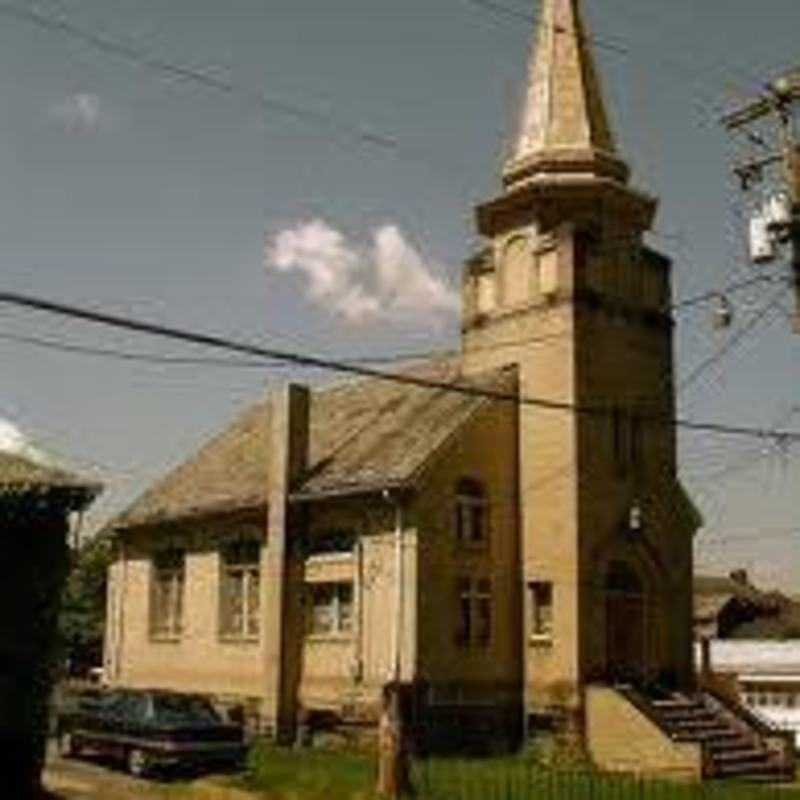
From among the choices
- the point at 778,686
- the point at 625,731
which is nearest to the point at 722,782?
the point at 625,731

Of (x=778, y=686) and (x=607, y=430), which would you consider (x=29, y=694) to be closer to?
(x=607, y=430)

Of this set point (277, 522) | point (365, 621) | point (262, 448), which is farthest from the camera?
point (262, 448)

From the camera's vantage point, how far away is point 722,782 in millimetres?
31453

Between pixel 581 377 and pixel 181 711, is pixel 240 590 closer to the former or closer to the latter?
pixel 181 711

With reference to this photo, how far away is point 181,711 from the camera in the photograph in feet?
101

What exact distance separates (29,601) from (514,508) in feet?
70.3

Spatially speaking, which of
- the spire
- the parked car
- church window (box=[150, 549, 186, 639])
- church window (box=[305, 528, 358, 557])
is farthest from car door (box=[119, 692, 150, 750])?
the spire

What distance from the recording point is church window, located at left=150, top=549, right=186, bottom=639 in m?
44.3

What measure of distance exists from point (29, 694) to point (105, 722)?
15732mm

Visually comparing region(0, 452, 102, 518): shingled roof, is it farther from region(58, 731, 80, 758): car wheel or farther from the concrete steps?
the concrete steps

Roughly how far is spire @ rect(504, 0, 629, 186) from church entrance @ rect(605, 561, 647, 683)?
10.1 m

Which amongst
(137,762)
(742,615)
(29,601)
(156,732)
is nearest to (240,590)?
(137,762)

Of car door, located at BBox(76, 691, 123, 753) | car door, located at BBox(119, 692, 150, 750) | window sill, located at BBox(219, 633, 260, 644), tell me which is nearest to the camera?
car door, located at BBox(119, 692, 150, 750)

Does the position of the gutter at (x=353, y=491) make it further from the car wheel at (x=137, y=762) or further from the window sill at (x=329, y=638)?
the car wheel at (x=137, y=762)
